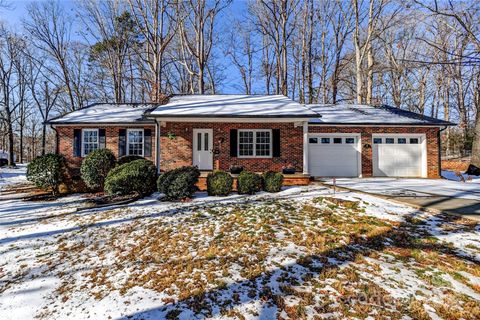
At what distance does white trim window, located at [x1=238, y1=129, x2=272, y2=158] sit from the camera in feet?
35.1

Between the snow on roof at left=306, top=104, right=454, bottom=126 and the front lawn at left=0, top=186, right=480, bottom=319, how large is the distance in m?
6.68

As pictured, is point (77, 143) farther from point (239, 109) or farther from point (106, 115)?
point (239, 109)

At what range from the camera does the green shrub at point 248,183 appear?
7594 millimetres

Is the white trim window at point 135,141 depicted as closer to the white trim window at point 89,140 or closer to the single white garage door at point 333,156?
the white trim window at point 89,140

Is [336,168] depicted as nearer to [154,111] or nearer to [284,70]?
[154,111]

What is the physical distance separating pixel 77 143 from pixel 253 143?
922 centimetres

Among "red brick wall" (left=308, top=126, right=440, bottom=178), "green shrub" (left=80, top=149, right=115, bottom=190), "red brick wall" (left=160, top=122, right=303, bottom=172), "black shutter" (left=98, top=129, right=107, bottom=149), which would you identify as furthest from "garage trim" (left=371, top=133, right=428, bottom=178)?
"black shutter" (left=98, top=129, right=107, bottom=149)

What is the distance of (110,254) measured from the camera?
409 cm

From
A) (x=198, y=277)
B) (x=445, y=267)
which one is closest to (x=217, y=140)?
(x=198, y=277)

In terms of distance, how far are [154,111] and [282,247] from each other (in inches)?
321

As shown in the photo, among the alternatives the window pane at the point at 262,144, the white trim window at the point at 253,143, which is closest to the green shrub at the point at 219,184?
the white trim window at the point at 253,143

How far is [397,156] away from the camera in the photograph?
37.4 ft

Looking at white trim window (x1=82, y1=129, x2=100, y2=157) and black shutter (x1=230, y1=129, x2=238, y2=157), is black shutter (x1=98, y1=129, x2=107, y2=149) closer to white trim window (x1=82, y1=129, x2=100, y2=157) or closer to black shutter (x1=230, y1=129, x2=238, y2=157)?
white trim window (x1=82, y1=129, x2=100, y2=157)

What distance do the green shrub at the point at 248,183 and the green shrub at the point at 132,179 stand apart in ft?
10.1
